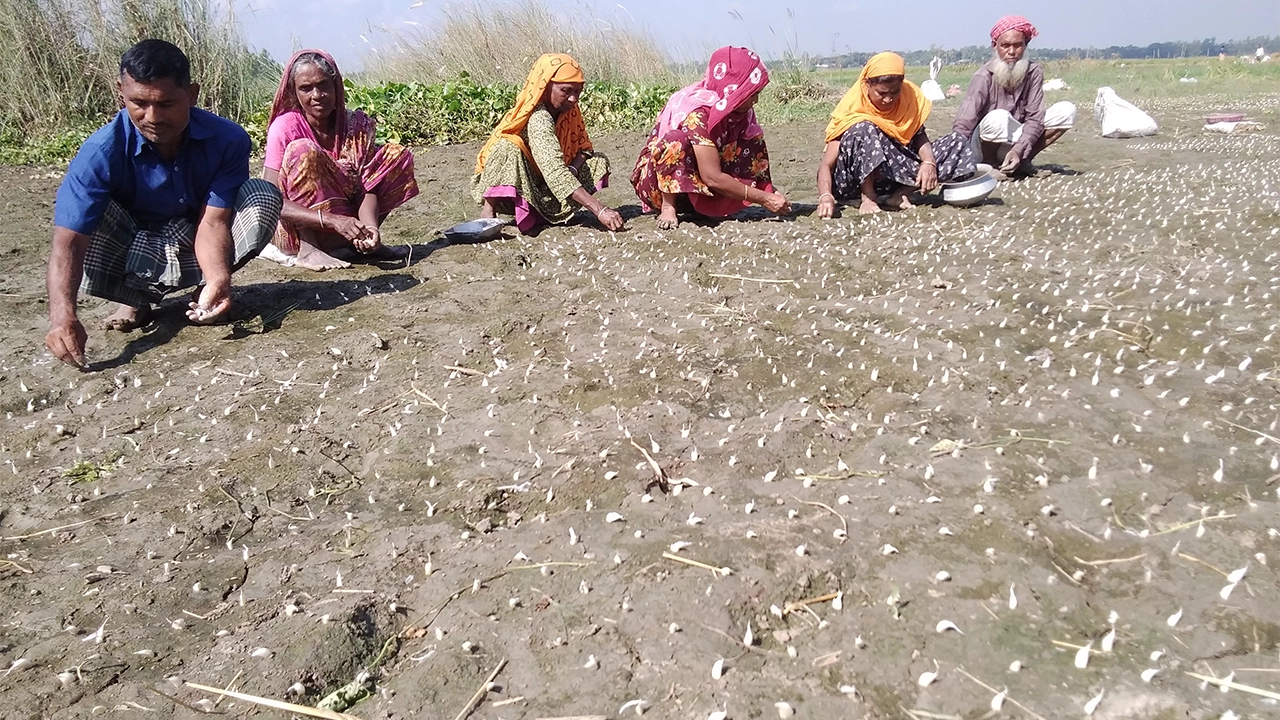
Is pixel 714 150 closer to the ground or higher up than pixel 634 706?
higher up

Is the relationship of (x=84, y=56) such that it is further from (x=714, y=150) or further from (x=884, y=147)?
(x=884, y=147)

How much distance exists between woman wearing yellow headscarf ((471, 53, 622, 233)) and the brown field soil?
112 centimetres

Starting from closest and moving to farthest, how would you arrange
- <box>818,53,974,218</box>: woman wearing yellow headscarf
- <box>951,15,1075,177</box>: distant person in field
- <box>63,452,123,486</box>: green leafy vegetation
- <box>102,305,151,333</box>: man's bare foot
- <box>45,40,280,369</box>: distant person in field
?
1. <box>63,452,123,486</box>: green leafy vegetation
2. <box>45,40,280,369</box>: distant person in field
3. <box>102,305,151,333</box>: man's bare foot
4. <box>818,53,974,218</box>: woman wearing yellow headscarf
5. <box>951,15,1075,177</box>: distant person in field

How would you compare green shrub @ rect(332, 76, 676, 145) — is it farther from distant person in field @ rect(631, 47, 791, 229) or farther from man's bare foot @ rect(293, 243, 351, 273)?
man's bare foot @ rect(293, 243, 351, 273)

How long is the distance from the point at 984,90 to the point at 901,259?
9.90 ft

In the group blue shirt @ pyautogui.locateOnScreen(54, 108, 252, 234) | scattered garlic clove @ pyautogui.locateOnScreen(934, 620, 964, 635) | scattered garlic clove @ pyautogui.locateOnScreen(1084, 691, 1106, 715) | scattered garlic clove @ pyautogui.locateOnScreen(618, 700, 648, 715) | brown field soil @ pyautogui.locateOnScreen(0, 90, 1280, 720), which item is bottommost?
scattered garlic clove @ pyautogui.locateOnScreen(1084, 691, 1106, 715)

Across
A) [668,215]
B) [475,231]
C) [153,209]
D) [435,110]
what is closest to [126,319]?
[153,209]

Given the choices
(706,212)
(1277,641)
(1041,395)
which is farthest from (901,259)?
(1277,641)

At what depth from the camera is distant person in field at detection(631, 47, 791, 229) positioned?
5.59 m

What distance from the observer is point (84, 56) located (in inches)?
367

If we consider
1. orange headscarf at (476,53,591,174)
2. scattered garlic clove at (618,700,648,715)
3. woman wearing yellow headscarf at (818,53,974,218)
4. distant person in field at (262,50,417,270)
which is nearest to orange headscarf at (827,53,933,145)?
woman wearing yellow headscarf at (818,53,974,218)

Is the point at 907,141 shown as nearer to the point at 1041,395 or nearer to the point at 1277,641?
the point at 1041,395

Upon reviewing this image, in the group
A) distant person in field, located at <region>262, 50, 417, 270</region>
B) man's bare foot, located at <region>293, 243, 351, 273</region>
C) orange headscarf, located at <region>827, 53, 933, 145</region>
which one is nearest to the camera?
distant person in field, located at <region>262, 50, 417, 270</region>

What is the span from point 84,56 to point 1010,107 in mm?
9972
